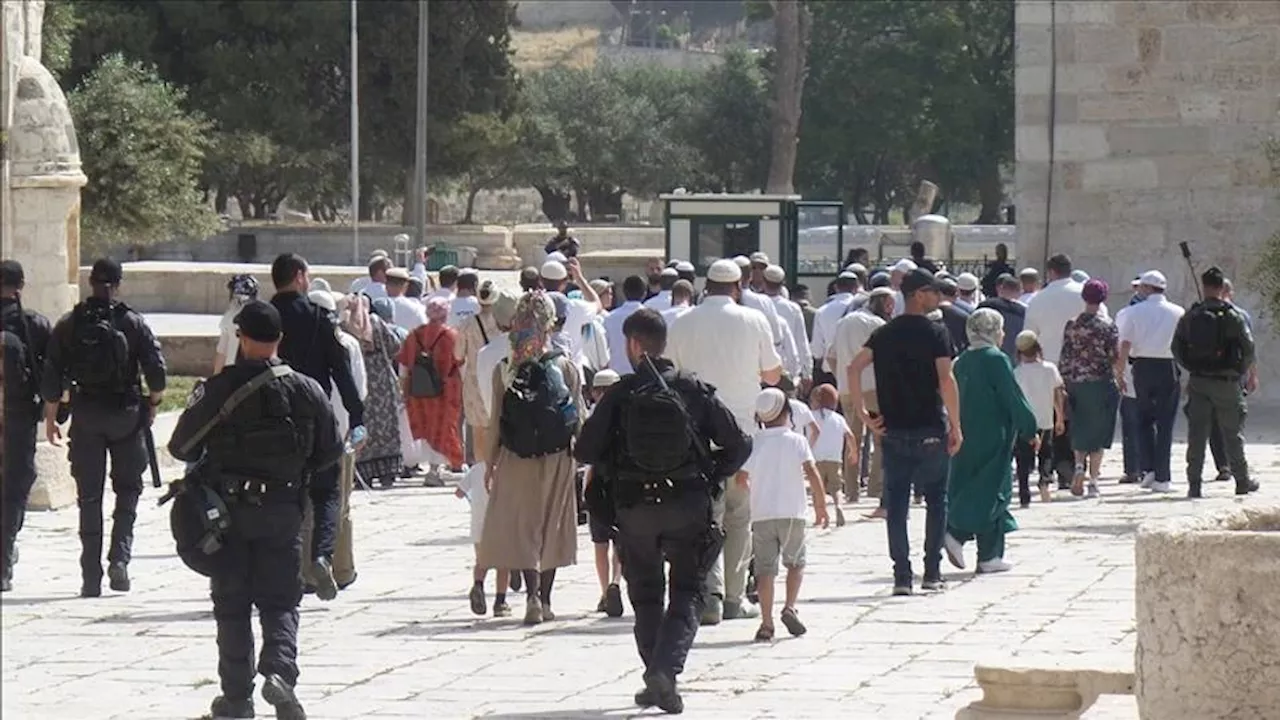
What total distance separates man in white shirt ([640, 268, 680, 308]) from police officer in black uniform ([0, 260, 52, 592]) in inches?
221

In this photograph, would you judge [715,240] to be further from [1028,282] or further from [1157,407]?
[1157,407]

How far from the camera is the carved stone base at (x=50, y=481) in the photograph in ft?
50.5

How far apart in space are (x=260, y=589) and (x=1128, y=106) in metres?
16.8

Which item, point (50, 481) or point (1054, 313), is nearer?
point (50, 481)

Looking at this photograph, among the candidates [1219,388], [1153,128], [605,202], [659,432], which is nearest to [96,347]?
[659,432]

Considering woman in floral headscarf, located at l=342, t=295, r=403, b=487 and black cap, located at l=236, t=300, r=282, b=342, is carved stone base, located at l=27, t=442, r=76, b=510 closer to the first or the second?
woman in floral headscarf, located at l=342, t=295, r=403, b=487

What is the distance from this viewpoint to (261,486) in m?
8.26

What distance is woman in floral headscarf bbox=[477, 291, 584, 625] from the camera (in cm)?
1069

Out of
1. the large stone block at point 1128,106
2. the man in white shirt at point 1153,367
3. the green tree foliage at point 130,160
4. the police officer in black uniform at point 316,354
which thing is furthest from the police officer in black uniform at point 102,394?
the green tree foliage at point 130,160

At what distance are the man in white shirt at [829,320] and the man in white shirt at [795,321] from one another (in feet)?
0.29

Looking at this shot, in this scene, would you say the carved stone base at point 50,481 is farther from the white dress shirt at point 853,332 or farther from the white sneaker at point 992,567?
the white sneaker at point 992,567

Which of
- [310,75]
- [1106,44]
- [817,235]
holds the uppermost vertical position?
[310,75]

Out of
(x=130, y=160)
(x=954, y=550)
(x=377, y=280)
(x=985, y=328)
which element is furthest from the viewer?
(x=130, y=160)

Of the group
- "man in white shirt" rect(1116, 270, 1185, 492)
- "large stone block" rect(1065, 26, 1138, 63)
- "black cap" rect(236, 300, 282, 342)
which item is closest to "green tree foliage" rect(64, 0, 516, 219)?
"large stone block" rect(1065, 26, 1138, 63)
